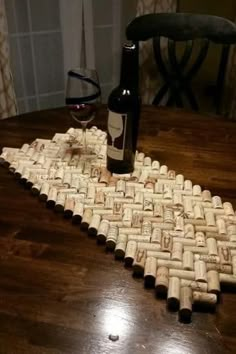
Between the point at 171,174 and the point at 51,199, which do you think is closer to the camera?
the point at 51,199

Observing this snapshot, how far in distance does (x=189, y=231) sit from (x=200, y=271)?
4.1 inches

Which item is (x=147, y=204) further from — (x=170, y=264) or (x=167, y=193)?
(x=170, y=264)

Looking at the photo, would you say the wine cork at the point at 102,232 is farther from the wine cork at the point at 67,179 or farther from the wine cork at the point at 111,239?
the wine cork at the point at 67,179

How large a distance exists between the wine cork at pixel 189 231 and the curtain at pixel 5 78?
4.78 feet

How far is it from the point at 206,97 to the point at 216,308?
2.05 metres

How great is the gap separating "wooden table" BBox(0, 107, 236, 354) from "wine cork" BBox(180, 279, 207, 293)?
1.5 inches

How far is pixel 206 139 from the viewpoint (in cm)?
116

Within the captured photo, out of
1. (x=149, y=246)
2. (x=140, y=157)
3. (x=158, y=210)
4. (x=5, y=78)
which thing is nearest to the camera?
(x=149, y=246)

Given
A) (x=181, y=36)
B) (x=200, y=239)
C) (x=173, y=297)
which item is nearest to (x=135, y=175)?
(x=200, y=239)

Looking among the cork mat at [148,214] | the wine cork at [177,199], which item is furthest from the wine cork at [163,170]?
the wine cork at [177,199]

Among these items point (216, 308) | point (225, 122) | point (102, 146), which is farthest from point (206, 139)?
point (216, 308)

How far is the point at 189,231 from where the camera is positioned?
0.75 m

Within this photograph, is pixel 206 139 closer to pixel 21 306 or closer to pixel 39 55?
pixel 21 306

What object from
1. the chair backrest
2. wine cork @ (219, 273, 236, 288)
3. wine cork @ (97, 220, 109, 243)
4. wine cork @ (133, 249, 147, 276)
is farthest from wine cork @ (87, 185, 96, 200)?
the chair backrest
